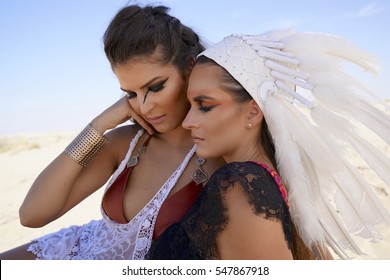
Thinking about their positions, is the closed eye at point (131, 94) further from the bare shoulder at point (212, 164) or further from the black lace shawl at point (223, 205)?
the black lace shawl at point (223, 205)

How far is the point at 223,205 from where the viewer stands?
2150mm

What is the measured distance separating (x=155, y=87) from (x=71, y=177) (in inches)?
35.1

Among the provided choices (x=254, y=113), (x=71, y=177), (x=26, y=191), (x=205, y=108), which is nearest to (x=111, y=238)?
(x=71, y=177)

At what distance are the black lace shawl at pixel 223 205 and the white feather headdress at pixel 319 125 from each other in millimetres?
255

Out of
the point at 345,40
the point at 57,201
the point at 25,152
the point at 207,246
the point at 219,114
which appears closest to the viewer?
the point at 207,246

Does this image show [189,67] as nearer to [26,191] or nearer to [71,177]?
[71,177]

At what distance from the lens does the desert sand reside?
274 inches

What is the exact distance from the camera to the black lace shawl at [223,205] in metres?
2.12

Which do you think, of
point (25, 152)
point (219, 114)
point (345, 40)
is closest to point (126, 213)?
point (219, 114)

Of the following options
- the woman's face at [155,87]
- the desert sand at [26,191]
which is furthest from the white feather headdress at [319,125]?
the woman's face at [155,87]

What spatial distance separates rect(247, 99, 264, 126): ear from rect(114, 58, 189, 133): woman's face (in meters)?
0.61

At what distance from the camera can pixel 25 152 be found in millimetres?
16828

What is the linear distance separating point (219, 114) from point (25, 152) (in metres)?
15.6
